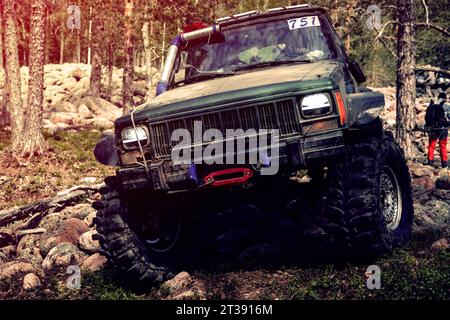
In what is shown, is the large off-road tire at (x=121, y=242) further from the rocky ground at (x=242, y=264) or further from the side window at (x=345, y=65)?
the side window at (x=345, y=65)

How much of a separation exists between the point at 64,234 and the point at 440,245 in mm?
4742

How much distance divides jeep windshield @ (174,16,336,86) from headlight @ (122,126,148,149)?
132 cm

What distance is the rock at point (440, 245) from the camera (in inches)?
239

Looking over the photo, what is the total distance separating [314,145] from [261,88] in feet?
2.30

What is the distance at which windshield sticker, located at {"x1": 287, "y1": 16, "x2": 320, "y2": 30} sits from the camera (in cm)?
654

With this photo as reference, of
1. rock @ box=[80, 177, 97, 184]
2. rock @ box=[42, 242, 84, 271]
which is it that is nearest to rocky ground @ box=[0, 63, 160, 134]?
rock @ box=[80, 177, 97, 184]

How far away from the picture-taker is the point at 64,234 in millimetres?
7695

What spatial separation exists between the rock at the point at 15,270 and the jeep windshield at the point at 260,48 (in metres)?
2.81

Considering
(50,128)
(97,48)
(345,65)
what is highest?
(97,48)

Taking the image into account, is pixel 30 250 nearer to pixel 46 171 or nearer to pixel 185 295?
pixel 185 295

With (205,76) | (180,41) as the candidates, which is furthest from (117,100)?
(205,76)

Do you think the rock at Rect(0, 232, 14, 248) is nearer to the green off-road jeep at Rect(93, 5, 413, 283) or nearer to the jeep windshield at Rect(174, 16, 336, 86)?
the green off-road jeep at Rect(93, 5, 413, 283)
